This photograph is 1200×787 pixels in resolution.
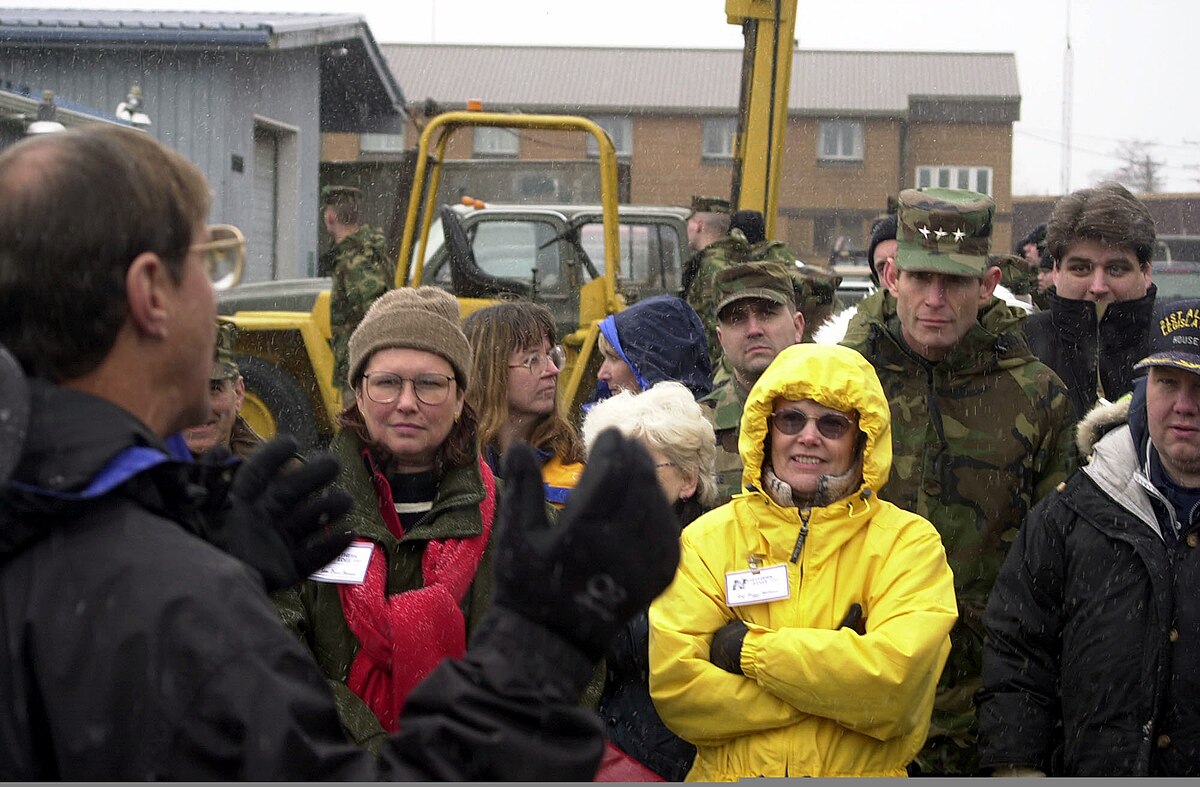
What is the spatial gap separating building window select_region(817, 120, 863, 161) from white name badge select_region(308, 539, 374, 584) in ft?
128

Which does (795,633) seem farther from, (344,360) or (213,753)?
(344,360)

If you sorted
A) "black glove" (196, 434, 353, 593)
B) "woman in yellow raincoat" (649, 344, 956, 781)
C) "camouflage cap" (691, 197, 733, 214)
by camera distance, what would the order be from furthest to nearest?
1. "camouflage cap" (691, 197, 733, 214)
2. "woman in yellow raincoat" (649, 344, 956, 781)
3. "black glove" (196, 434, 353, 593)

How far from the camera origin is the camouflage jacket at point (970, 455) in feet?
12.3

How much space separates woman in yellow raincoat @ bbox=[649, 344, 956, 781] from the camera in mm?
2953

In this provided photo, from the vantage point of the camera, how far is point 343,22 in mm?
20844

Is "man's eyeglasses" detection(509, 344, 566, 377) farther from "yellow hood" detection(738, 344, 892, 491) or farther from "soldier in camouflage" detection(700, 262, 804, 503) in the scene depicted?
"yellow hood" detection(738, 344, 892, 491)

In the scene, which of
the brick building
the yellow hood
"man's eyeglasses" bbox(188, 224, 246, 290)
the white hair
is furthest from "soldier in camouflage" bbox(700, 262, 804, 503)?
the brick building

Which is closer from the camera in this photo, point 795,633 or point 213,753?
point 213,753

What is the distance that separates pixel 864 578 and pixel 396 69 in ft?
134

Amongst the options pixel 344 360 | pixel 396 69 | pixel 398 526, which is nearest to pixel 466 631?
pixel 398 526

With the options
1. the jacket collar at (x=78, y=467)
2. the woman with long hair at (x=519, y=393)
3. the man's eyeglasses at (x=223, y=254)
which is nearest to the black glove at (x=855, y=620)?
the woman with long hair at (x=519, y=393)

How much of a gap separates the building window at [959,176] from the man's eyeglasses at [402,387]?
40252 mm

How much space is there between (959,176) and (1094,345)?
1541 inches

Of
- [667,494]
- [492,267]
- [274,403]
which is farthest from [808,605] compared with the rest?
[274,403]
